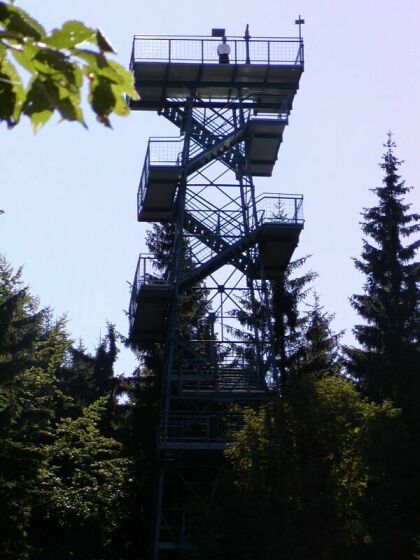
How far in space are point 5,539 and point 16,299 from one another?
1134 centimetres

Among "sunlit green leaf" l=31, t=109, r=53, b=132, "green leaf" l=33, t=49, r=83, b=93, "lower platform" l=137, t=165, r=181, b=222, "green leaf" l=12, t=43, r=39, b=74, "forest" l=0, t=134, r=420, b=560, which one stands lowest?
Answer: "sunlit green leaf" l=31, t=109, r=53, b=132

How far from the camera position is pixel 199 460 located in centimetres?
3086

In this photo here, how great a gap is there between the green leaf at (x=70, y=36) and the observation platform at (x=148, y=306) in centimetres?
2787

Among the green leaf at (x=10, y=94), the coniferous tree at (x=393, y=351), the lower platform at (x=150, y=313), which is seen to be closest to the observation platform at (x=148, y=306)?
the lower platform at (x=150, y=313)

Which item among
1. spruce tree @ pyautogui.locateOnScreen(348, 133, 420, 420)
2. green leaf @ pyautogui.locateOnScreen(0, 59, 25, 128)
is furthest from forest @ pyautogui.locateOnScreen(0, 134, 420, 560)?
green leaf @ pyautogui.locateOnScreen(0, 59, 25, 128)

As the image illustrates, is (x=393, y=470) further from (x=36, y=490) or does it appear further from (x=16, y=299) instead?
(x=16, y=299)

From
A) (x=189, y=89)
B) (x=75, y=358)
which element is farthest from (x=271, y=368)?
(x=75, y=358)

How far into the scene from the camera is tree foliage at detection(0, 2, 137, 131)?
3.44 metres

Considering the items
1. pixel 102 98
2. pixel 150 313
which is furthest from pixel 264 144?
pixel 102 98

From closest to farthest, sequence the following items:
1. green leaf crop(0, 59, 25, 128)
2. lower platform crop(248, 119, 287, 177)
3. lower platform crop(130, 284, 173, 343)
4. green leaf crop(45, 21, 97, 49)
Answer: green leaf crop(45, 21, 97, 49), green leaf crop(0, 59, 25, 128), lower platform crop(130, 284, 173, 343), lower platform crop(248, 119, 287, 177)

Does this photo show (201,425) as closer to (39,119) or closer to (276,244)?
(276,244)

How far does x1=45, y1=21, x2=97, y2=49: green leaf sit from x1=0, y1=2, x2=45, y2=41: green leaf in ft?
0.13

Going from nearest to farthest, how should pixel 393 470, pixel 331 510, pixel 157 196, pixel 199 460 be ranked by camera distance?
pixel 331 510
pixel 393 470
pixel 199 460
pixel 157 196

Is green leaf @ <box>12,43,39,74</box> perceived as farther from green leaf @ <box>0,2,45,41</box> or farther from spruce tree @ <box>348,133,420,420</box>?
spruce tree @ <box>348,133,420,420</box>
